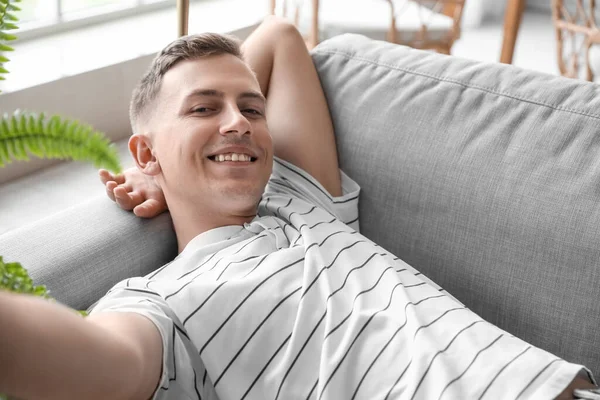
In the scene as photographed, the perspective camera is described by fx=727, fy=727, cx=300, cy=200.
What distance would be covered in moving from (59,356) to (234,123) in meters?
0.68

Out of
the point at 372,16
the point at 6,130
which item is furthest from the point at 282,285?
the point at 372,16

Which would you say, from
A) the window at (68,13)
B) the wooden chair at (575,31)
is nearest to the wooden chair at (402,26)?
the wooden chair at (575,31)

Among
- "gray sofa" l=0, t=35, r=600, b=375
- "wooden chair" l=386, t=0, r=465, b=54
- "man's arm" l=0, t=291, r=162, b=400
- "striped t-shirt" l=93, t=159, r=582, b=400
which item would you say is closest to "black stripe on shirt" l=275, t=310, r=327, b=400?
"striped t-shirt" l=93, t=159, r=582, b=400

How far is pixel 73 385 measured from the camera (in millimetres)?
734

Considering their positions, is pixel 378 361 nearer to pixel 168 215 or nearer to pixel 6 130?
pixel 168 215

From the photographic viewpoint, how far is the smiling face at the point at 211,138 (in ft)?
4.28

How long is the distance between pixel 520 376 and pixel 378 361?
0.68 ft

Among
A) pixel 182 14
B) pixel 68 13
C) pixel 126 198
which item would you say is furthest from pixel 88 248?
pixel 68 13

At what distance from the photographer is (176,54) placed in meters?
1.41

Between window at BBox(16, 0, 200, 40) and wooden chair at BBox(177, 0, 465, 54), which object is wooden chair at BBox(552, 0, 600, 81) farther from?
window at BBox(16, 0, 200, 40)

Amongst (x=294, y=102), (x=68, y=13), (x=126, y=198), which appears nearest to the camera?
(x=126, y=198)

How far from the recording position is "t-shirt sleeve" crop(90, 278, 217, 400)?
3.44ft

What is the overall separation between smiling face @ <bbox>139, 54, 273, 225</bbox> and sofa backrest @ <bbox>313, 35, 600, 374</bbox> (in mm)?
260

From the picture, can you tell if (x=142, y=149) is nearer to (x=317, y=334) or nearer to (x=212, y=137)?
(x=212, y=137)
